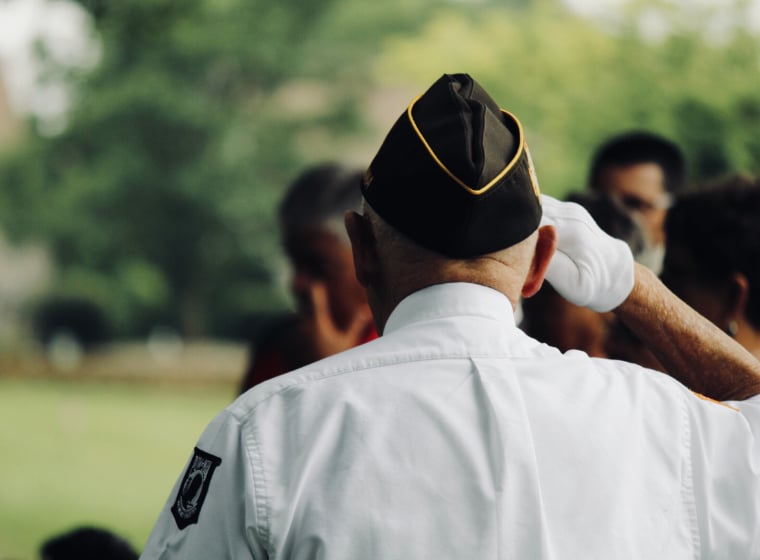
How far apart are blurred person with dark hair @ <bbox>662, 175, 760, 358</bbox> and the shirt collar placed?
112cm

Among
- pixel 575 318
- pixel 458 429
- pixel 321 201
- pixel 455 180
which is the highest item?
pixel 455 180

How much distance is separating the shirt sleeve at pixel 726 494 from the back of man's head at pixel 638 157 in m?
3.22

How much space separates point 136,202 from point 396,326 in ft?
109

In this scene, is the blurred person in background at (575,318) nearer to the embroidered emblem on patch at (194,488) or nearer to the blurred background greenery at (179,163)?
the embroidered emblem on patch at (194,488)

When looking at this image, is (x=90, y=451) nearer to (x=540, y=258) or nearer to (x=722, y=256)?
(x=722, y=256)

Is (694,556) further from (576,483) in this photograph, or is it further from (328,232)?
(328,232)

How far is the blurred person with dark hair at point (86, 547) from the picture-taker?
2.75m

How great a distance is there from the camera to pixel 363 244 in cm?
165

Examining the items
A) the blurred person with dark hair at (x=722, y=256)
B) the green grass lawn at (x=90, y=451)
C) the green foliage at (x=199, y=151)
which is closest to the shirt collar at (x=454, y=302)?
the blurred person with dark hair at (x=722, y=256)

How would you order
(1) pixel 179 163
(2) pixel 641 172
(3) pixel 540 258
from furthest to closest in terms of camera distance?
(1) pixel 179 163 < (2) pixel 641 172 < (3) pixel 540 258

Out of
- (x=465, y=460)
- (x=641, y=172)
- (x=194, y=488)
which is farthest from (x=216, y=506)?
(x=641, y=172)

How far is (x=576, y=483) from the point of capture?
1.51 meters

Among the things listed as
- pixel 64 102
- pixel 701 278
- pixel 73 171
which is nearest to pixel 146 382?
pixel 73 171

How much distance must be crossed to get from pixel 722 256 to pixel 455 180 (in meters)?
1.21
